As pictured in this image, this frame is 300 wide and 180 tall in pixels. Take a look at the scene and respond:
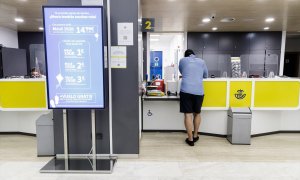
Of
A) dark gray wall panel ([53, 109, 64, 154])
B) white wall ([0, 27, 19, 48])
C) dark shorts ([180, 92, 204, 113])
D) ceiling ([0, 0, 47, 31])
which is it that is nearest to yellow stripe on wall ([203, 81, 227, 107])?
dark shorts ([180, 92, 204, 113])

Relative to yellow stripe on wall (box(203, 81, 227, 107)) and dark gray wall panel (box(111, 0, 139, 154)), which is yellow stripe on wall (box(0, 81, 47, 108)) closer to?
dark gray wall panel (box(111, 0, 139, 154))

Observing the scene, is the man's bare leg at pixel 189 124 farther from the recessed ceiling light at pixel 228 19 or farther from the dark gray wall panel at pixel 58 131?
the recessed ceiling light at pixel 228 19

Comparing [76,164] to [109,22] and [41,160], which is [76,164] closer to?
[41,160]

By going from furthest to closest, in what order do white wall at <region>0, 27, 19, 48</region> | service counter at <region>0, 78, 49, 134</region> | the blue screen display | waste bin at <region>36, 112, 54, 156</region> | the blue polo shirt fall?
white wall at <region>0, 27, 19, 48</region> → service counter at <region>0, 78, 49, 134</region> → the blue polo shirt → waste bin at <region>36, 112, 54, 156</region> → the blue screen display

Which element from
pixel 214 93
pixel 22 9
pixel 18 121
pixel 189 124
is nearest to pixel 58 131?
pixel 18 121

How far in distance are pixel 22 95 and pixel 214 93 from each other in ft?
10.8

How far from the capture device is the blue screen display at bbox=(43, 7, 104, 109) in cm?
269

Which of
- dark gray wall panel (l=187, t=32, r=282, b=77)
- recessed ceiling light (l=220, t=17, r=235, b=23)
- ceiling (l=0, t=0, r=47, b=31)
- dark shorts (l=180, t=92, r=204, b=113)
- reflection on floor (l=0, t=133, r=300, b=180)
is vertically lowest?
reflection on floor (l=0, t=133, r=300, b=180)

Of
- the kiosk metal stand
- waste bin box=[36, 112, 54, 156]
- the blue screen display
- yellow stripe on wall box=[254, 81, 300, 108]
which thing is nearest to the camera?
the blue screen display

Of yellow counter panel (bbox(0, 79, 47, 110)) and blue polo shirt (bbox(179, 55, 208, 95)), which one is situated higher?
blue polo shirt (bbox(179, 55, 208, 95))

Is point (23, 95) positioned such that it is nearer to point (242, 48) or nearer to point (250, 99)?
point (250, 99)

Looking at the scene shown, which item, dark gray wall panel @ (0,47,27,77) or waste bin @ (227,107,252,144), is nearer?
waste bin @ (227,107,252,144)

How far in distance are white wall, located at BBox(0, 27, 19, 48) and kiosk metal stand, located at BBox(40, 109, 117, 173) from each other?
6621 millimetres

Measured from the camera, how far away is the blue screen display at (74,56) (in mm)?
2686
